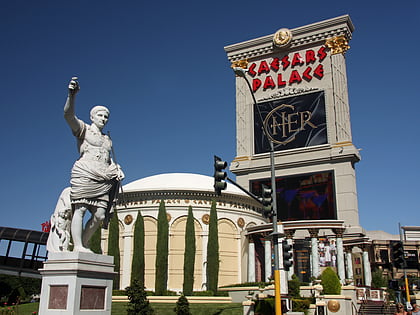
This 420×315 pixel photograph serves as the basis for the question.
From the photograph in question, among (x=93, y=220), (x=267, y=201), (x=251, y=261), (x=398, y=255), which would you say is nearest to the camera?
(x=93, y=220)

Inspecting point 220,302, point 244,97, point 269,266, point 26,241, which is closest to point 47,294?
point 220,302

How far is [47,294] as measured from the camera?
8570 mm

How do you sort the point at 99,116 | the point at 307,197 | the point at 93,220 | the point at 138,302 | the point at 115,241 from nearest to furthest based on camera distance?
the point at 93,220, the point at 99,116, the point at 138,302, the point at 115,241, the point at 307,197

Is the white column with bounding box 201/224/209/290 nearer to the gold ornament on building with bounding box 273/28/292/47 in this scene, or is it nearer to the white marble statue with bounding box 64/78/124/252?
the gold ornament on building with bounding box 273/28/292/47

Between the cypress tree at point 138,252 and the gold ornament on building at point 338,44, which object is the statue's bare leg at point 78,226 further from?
the gold ornament on building at point 338,44

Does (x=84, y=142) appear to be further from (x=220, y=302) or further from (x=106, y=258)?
(x=220, y=302)

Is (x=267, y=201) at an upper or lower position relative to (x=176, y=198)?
lower

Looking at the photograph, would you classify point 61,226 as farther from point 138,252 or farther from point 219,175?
point 138,252

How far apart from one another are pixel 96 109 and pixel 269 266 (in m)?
28.8

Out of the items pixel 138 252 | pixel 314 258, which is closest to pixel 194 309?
pixel 138 252

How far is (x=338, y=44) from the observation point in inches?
1923

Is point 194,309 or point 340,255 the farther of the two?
point 340,255

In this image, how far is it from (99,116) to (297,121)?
3997cm

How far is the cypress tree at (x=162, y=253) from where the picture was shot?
35.5 metres
